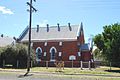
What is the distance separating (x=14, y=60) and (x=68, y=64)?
1099 centimetres

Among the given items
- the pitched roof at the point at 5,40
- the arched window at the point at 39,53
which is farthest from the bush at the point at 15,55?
the pitched roof at the point at 5,40

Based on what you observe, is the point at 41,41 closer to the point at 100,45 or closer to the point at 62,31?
the point at 62,31

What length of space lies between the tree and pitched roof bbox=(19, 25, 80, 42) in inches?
258

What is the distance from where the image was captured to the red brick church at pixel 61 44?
52969mm

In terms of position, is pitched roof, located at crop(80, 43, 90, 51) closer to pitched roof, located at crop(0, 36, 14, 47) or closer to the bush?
the bush

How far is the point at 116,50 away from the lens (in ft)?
139

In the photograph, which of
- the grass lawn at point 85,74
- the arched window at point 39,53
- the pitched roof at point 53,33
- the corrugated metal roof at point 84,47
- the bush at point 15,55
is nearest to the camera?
the grass lawn at point 85,74

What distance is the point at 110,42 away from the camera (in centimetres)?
4341

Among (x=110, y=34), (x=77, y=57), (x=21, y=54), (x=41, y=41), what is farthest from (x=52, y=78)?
(x=41, y=41)

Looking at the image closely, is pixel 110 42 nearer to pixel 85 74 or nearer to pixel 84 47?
pixel 84 47

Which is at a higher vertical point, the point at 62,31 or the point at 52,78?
the point at 62,31

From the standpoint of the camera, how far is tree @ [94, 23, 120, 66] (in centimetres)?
4256

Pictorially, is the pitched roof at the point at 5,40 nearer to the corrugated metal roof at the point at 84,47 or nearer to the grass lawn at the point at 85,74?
the corrugated metal roof at the point at 84,47

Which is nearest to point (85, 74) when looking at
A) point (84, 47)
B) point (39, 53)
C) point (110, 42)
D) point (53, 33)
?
point (110, 42)
